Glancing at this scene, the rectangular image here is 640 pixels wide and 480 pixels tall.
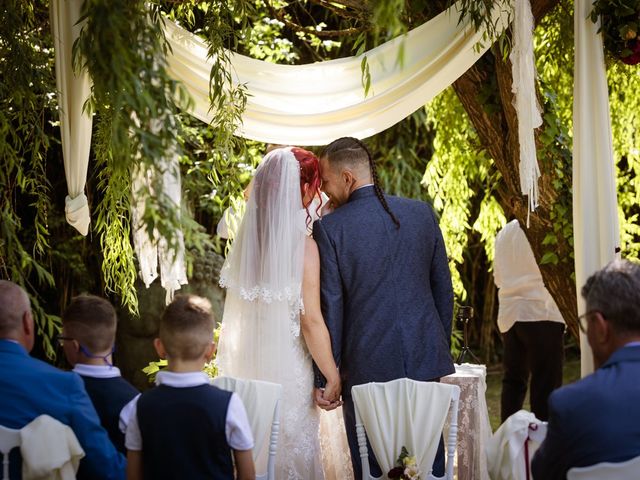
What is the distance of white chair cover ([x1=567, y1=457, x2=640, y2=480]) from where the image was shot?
90.7 inches

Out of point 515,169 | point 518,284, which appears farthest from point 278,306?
point 518,284

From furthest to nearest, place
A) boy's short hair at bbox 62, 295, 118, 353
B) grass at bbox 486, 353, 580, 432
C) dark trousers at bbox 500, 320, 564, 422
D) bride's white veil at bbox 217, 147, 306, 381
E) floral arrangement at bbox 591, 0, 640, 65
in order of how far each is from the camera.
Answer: grass at bbox 486, 353, 580, 432 < dark trousers at bbox 500, 320, 564, 422 < floral arrangement at bbox 591, 0, 640, 65 < bride's white veil at bbox 217, 147, 306, 381 < boy's short hair at bbox 62, 295, 118, 353

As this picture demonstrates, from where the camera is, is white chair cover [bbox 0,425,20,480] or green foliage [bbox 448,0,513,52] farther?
green foliage [bbox 448,0,513,52]

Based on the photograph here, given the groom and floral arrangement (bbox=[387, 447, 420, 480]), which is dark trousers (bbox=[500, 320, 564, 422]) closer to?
the groom

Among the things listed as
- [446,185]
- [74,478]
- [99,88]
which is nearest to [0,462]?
[74,478]

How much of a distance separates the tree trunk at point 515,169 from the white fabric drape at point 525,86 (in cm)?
56

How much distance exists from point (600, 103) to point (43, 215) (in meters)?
2.50

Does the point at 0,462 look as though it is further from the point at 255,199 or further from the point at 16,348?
the point at 255,199

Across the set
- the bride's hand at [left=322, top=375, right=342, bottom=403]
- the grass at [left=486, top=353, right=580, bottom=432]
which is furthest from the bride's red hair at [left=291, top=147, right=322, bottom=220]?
the grass at [left=486, top=353, right=580, bottom=432]

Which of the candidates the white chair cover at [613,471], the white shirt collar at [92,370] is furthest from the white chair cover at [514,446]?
the white shirt collar at [92,370]

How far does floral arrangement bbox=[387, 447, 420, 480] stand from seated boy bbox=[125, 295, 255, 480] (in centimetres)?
55

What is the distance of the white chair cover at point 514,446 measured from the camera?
8.70 ft

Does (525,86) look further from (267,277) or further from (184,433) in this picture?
(184,433)

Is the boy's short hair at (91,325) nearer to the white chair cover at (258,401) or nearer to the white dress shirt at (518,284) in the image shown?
the white chair cover at (258,401)
